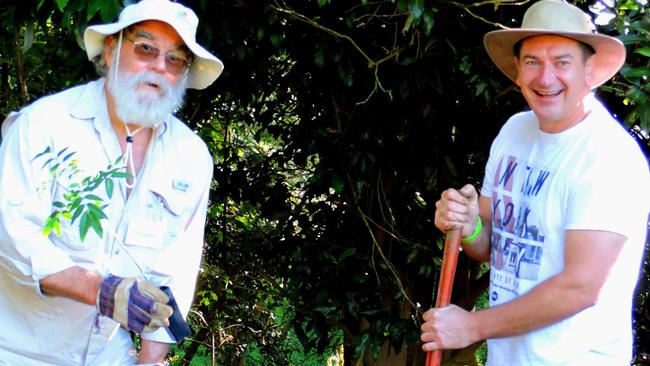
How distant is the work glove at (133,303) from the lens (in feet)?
9.92

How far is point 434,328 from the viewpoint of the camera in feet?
10.6

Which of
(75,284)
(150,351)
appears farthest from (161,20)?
(150,351)

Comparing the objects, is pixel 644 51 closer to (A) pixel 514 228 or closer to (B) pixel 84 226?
(A) pixel 514 228

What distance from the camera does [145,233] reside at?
3359 millimetres

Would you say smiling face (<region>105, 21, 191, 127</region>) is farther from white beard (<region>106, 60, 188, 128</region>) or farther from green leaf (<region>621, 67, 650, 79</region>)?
green leaf (<region>621, 67, 650, 79</region>)

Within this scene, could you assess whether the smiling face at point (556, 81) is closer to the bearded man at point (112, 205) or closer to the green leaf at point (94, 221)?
the bearded man at point (112, 205)

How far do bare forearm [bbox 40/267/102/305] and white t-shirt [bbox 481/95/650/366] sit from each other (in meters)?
1.31

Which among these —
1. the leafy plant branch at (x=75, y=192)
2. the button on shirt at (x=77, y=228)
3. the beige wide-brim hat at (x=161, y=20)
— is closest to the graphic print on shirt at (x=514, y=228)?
the button on shirt at (x=77, y=228)

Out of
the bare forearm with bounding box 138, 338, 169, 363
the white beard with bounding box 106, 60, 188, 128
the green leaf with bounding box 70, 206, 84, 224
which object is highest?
the white beard with bounding box 106, 60, 188, 128

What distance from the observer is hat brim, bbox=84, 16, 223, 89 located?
11.2 feet

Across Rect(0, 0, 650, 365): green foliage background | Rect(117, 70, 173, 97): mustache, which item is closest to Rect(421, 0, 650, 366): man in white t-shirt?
Rect(0, 0, 650, 365): green foliage background

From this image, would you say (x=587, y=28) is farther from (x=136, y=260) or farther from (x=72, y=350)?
(x=72, y=350)

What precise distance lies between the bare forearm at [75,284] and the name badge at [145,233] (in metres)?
0.24

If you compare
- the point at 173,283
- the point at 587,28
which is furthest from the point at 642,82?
the point at 173,283
